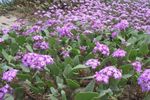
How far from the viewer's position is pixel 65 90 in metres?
3.39

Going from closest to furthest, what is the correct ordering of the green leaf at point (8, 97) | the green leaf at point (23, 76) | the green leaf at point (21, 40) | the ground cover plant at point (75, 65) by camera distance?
the green leaf at point (8, 97)
the ground cover plant at point (75, 65)
the green leaf at point (23, 76)
the green leaf at point (21, 40)

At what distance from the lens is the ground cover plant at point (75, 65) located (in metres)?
3.24

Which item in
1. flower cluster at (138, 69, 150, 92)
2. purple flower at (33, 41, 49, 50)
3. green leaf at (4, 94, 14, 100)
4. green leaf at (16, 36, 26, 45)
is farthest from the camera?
green leaf at (16, 36, 26, 45)

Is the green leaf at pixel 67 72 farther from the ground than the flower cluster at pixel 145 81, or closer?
closer

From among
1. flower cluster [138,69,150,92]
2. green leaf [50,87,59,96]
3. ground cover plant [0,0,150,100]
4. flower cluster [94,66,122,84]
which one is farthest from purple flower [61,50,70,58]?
flower cluster [138,69,150,92]

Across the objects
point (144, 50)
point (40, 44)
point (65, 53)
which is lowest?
point (144, 50)

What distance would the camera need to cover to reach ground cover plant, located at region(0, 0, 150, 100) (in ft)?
10.6

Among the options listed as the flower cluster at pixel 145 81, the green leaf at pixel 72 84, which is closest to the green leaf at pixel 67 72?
the green leaf at pixel 72 84

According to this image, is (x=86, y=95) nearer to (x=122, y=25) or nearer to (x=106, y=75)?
(x=106, y=75)

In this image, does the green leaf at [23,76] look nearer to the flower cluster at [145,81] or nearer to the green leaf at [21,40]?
the flower cluster at [145,81]

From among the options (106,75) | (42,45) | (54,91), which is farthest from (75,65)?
Answer: (106,75)

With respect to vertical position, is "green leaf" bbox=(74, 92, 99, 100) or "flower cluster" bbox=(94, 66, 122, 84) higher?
"flower cluster" bbox=(94, 66, 122, 84)

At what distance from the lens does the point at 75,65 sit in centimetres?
396

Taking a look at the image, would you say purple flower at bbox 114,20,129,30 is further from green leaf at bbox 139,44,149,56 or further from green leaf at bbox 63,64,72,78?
green leaf at bbox 63,64,72,78
